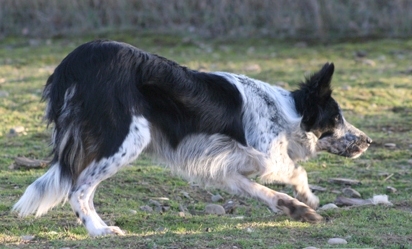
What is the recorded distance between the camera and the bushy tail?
19.7 feet

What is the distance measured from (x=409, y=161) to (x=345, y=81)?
15.3ft

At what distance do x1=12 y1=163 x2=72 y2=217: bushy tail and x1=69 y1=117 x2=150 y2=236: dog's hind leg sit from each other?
0.08 m

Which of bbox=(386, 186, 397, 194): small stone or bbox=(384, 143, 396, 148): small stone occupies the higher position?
bbox=(386, 186, 397, 194): small stone

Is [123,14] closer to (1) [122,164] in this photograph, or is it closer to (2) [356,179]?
(2) [356,179]

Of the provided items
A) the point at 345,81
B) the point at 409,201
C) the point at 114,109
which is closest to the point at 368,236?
the point at 409,201

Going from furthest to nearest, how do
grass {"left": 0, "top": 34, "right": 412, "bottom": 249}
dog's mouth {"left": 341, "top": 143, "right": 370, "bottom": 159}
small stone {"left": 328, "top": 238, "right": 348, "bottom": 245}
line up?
dog's mouth {"left": 341, "top": 143, "right": 370, "bottom": 159} → grass {"left": 0, "top": 34, "right": 412, "bottom": 249} → small stone {"left": 328, "top": 238, "right": 348, "bottom": 245}

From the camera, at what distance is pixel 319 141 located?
23.3 feet

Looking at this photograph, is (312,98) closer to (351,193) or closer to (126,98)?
(351,193)

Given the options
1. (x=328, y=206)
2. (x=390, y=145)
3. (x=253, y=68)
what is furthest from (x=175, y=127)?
(x=253, y=68)

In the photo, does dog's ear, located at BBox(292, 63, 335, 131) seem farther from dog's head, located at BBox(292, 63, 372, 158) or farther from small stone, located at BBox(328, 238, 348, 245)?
small stone, located at BBox(328, 238, 348, 245)

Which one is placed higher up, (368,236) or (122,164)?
(122,164)

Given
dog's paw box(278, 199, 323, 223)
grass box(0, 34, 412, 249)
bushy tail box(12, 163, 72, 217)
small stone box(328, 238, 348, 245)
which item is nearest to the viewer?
small stone box(328, 238, 348, 245)

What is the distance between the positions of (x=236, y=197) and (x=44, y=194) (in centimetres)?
211

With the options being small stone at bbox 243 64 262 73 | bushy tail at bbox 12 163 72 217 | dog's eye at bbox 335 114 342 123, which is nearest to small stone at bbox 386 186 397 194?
dog's eye at bbox 335 114 342 123
